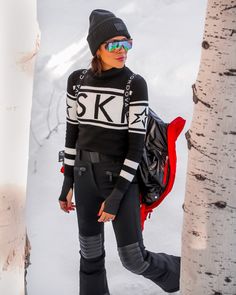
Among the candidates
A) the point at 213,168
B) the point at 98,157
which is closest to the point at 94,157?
the point at 98,157

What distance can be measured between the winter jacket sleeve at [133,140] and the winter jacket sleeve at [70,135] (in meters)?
0.40

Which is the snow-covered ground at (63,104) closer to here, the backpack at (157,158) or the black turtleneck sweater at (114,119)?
the backpack at (157,158)

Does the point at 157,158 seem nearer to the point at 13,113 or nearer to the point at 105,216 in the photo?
the point at 105,216

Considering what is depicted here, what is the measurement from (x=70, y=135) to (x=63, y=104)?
4.03m

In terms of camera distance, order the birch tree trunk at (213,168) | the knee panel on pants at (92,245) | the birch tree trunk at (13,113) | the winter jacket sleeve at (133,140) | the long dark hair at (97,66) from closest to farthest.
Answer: the birch tree trunk at (213,168), the birch tree trunk at (13,113), the winter jacket sleeve at (133,140), the long dark hair at (97,66), the knee panel on pants at (92,245)

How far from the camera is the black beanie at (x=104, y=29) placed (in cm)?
316

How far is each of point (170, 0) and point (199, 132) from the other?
651cm

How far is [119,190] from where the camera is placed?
10.4 feet

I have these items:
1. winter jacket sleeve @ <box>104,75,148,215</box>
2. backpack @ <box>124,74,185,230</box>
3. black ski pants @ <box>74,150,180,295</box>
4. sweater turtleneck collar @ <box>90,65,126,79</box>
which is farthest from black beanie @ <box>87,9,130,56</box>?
black ski pants @ <box>74,150,180,295</box>

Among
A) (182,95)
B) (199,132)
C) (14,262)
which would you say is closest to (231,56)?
(199,132)

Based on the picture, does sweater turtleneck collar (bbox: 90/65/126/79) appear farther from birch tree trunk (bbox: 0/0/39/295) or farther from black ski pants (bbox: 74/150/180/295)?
birch tree trunk (bbox: 0/0/39/295)

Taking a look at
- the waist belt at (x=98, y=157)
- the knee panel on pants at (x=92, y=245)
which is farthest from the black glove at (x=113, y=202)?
the knee panel on pants at (x=92, y=245)

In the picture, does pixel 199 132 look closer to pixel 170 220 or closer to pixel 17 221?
pixel 17 221

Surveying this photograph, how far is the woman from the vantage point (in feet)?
10.4
